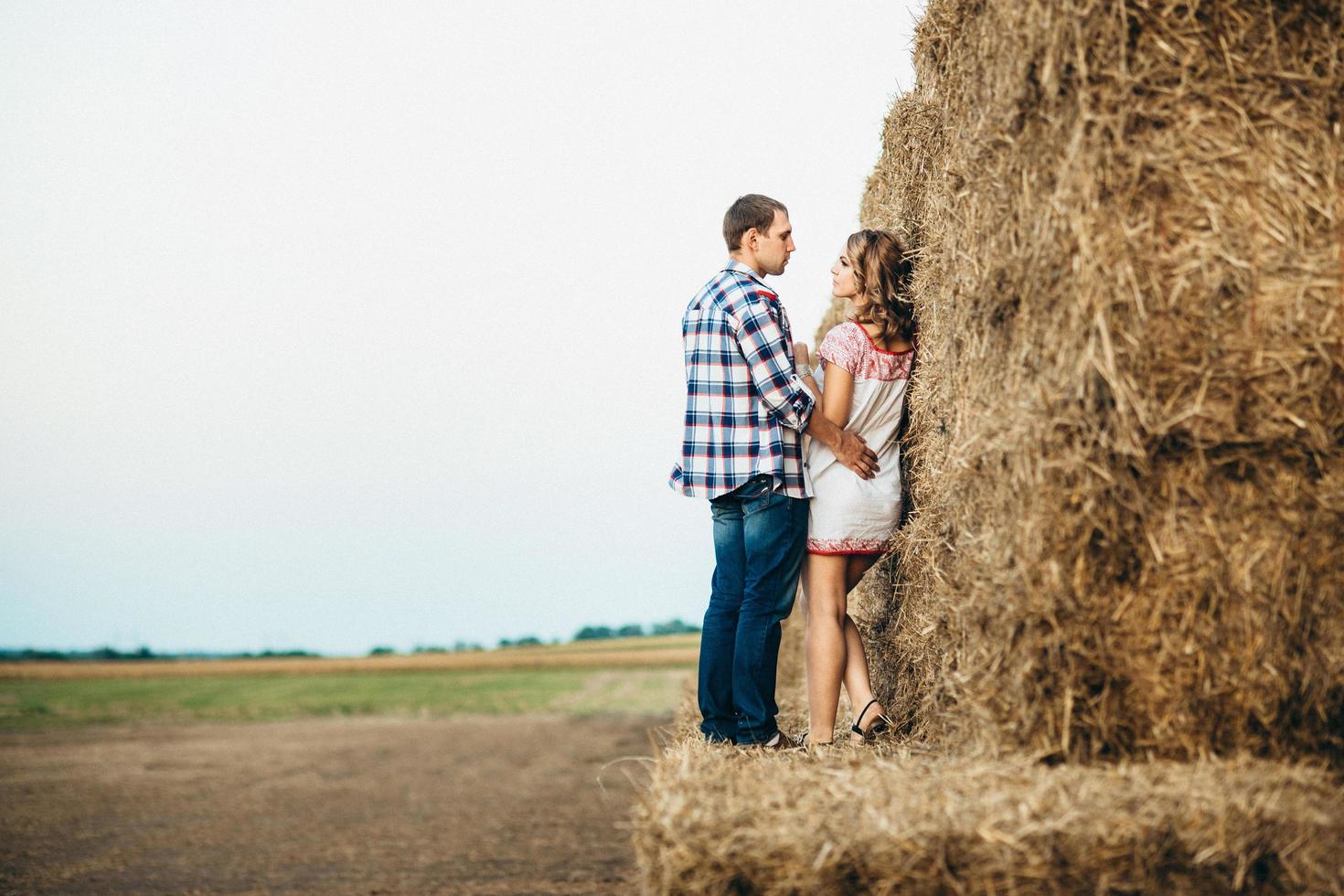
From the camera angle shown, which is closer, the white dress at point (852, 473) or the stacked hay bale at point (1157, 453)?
the stacked hay bale at point (1157, 453)

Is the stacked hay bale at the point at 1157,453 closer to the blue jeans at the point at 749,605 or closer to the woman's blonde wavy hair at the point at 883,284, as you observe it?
the blue jeans at the point at 749,605

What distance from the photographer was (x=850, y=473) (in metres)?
4.57

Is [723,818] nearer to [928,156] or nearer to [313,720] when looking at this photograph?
[928,156]

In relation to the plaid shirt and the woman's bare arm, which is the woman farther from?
the plaid shirt

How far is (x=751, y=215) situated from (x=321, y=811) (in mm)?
13513

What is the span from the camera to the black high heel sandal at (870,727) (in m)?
4.53

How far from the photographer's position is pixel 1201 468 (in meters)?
3.24

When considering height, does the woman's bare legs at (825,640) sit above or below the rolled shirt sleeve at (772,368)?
below

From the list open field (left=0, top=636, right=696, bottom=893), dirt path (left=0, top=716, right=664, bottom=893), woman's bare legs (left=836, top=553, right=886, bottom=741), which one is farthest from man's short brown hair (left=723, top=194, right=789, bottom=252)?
Result: dirt path (left=0, top=716, right=664, bottom=893)

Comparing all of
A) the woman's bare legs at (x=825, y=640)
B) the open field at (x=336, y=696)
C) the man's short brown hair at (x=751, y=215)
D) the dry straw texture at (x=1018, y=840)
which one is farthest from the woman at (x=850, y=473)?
the open field at (x=336, y=696)

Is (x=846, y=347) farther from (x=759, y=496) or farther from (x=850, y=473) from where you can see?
(x=759, y=496)

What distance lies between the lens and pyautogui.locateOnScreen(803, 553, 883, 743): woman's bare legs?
444 cm

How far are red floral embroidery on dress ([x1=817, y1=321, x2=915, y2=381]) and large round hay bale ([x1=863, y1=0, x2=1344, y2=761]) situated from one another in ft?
3.69

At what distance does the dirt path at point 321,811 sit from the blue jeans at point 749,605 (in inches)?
243
